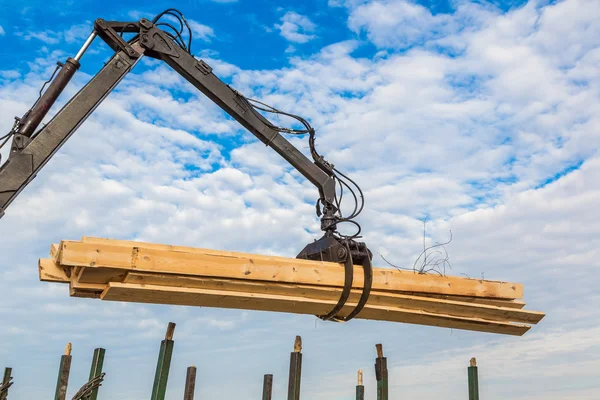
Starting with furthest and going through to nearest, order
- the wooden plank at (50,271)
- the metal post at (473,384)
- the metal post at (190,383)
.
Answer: the metal post at (473,384) → the metal post at (190,383) → the wooden plank at (50,271)

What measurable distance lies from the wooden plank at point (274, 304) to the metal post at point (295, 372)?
0.93 m

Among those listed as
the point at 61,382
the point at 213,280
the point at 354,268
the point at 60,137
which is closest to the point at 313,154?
the point at 354,268

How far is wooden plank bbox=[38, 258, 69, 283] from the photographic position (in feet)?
17.0

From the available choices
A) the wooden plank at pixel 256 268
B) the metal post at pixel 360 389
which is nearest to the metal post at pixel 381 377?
the metal post at pixel 360 389

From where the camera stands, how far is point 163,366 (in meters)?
6.70

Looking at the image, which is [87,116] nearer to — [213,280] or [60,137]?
[60,137]

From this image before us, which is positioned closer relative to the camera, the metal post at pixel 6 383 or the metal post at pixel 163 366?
the metal post at pixel 163 366

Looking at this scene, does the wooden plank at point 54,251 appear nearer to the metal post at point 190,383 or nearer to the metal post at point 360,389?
the metal post at point 190,383

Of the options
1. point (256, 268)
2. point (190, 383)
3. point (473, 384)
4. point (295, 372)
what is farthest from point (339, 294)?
point (473, 384)

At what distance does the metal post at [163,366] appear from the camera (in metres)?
6.65

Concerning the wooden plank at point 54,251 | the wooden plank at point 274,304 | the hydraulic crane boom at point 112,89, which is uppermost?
the hydraulic crane boom at point 112,89

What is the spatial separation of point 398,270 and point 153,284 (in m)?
2.46

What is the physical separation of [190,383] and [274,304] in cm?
203

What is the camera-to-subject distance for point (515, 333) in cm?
707
